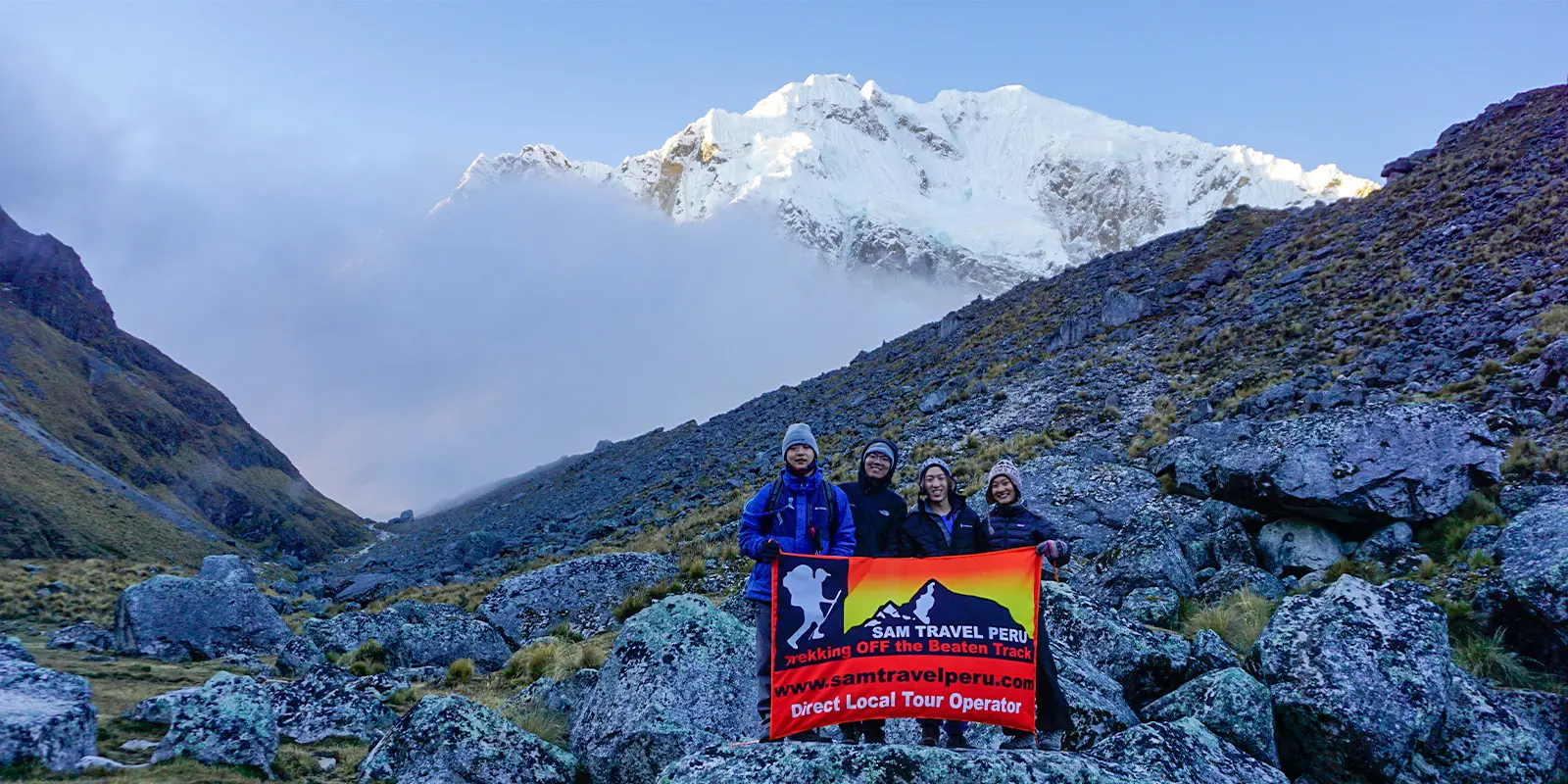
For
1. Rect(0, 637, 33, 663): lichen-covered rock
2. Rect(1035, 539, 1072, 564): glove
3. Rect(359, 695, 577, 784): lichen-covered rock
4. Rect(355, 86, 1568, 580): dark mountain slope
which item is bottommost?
Rect(359, 695, 577, 784): lichen-covered rock

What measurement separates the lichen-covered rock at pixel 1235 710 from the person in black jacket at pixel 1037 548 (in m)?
1.06

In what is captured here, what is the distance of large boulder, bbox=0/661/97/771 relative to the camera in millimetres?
5996

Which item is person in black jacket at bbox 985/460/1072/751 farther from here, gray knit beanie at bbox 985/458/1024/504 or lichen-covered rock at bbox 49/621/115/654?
lichen-covered rock at bbox 49/621/115/654

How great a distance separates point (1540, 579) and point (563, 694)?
969cm

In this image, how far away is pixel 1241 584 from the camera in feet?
31.0

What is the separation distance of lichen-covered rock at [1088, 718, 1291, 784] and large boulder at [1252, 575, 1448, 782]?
64 centimetres

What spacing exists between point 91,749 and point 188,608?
8.84 meters

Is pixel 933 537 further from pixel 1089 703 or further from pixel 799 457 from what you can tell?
pixel 1089 703

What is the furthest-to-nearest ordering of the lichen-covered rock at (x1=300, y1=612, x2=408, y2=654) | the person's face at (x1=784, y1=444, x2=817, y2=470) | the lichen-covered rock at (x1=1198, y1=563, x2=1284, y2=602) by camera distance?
1. the lichen-covered rock at (x1=300, y1=612, x2=408, y2=654)
2. the lichen-covered rock at (x1=1198, y1=563, x2=1284, y2=602)
3. the person's face at (x1=784, y1=444, x2=817, y2=470)

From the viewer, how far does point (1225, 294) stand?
3148 cm

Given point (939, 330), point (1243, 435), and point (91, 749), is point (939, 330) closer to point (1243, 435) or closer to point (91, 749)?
point (1243, 435)

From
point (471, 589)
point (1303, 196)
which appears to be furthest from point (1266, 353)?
point (1303, 196)

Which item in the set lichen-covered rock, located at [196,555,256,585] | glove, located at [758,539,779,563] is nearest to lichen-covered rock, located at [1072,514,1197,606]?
glove, located at [758,539,779,563]

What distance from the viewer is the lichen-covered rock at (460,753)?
20.8 ft
